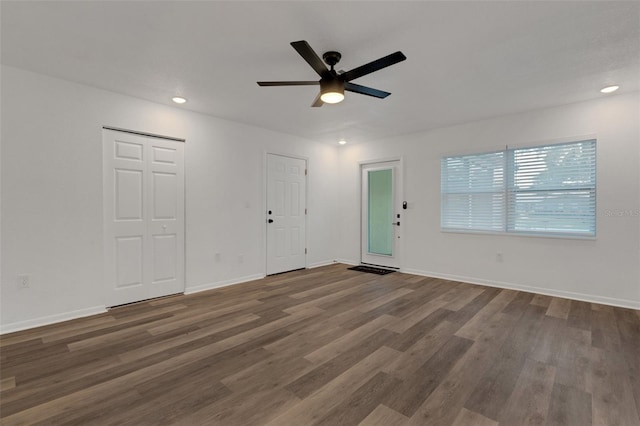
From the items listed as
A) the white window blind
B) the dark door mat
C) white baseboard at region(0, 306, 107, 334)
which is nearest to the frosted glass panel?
the dark door mat

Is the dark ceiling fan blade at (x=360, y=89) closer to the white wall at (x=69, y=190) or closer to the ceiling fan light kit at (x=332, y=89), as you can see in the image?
the ceiling fan light kit at (x=332, y=89)

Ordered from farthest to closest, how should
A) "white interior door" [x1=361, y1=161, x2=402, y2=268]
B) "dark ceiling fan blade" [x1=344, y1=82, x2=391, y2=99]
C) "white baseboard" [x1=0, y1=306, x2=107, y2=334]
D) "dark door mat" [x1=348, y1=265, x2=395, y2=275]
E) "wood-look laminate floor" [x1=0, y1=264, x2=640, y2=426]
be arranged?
1. "white interior door" [x1=361, y1=161, x2=402, y2=268]
2. "dark door mat" [x1=348, y1=265, x2=395, y2=275]
3. "white baseboard" [x1=0, y1=306, x2=107, y2=334]
4. "dark ceiling fan blade" [x1=344, y1=82, x2=391, y2=99]
5. "wood-look laminate floor" [x1=0, y1=264, x2=640, y2=426]

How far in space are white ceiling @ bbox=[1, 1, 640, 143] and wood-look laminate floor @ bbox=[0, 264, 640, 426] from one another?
104 inches

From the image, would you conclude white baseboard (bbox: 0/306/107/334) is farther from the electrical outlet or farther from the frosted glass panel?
the frosted glass panel

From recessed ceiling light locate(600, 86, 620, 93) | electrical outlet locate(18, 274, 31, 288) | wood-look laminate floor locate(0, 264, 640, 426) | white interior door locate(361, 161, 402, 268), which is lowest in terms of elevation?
wood-look laminate floor locate(0, 264, 640, 426)

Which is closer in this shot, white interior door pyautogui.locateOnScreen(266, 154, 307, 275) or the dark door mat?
white interior door pyautogui.locateOnScreen(266, 154, 307, 275)

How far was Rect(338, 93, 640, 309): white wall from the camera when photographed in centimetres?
357

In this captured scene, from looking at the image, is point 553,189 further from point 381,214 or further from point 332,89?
point 332,89

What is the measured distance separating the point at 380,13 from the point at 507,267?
4.05 m

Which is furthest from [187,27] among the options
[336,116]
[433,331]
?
[433,331]

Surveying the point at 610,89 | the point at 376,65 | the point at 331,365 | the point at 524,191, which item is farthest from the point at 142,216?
the point at 610,89

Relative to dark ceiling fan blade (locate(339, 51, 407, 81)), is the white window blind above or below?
below

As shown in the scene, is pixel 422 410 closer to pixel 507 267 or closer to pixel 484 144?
pixel 507 267

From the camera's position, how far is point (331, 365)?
2.27 meters
